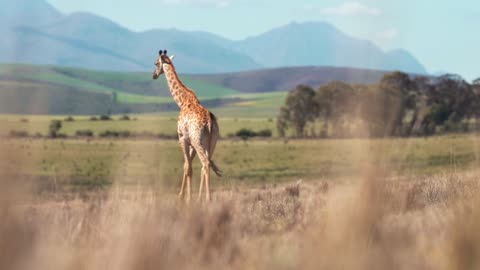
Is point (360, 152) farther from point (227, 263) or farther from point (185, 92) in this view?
point (185, 92)

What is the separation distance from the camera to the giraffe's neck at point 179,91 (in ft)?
61.5

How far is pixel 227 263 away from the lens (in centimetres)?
655

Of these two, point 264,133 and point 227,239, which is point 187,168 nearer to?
point 227,239

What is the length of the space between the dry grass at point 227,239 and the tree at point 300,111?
350ft

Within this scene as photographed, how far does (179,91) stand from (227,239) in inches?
493

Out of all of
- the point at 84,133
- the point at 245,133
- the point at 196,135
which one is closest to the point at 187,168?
the point at 196,135

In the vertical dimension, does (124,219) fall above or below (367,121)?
below

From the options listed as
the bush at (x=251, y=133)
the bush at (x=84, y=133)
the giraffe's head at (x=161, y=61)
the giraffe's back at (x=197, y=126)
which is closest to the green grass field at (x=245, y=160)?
the giraffe's back at (x=197, y=126)

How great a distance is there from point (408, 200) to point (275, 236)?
276 cm

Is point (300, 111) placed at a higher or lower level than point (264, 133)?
higher

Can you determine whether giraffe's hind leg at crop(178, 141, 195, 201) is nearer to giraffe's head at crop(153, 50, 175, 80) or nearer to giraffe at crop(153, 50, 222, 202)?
giraffe at crop(153, 50, 222, 202)

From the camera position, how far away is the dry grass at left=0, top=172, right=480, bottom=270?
5.89 metres

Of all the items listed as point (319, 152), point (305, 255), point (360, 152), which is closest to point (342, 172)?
point (360, 152)

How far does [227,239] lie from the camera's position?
7.04 metres
